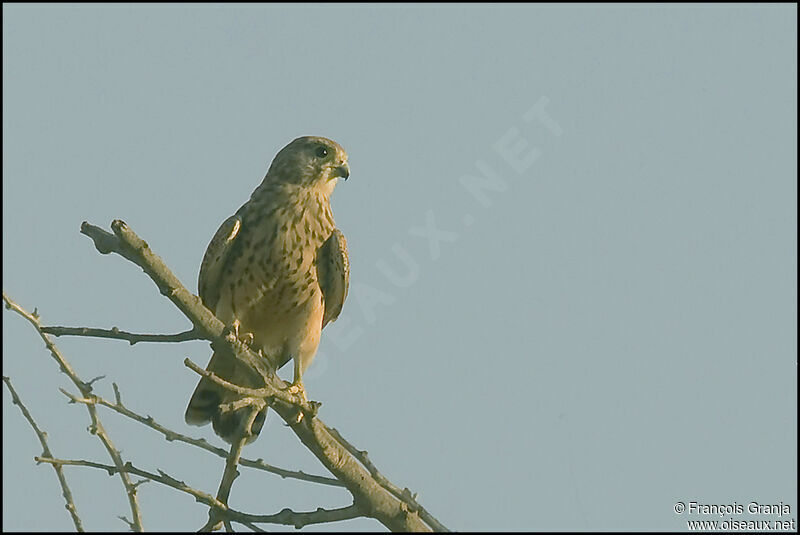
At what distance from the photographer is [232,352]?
313 centimetres

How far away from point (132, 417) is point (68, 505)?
293 mm

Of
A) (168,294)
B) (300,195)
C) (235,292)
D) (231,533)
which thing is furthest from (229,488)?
(300,195)

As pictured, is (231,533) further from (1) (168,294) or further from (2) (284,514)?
(1) (168,294)

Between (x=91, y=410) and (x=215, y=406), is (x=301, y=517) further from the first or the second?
(x=215, y=406)

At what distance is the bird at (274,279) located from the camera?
4.60 metres

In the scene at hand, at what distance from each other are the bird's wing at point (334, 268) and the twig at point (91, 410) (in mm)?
1985

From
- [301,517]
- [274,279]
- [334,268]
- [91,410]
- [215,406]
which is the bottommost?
[301,517]

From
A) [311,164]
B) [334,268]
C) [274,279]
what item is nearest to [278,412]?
[274,279]

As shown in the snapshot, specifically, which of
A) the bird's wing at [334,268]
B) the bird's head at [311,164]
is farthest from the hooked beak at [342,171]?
the bird's wing at [334,268]

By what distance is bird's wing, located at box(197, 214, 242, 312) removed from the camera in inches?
182

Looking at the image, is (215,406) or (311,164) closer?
(215,406)

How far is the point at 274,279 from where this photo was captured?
181 inches

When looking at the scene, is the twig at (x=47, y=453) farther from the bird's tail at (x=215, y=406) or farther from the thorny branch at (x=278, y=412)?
the bird's tail at (x=215, y=406)

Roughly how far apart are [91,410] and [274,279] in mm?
1710
